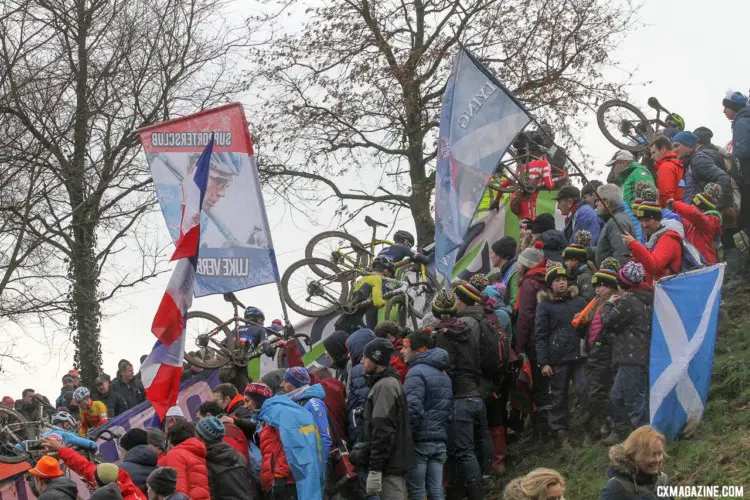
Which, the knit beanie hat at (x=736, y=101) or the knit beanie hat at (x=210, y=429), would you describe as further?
the knit beanie hat at (x=736, y=101)

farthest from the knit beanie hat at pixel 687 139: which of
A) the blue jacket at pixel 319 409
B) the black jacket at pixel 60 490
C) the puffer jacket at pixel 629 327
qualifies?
the black jacket at pixel 60 490

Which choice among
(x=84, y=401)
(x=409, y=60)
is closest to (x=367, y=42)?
(x=409, y=60)

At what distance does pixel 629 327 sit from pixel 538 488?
4466mm

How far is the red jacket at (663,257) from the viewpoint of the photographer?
13430mm

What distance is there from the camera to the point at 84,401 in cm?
1747

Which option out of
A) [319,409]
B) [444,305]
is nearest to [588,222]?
[444,305]

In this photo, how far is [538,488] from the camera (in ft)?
28.2

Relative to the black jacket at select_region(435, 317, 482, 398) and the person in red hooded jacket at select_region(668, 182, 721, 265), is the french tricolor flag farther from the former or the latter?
the person in red hooded jacket at select_region(668, 182, 721, 265)

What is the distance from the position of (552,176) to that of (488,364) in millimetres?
5935

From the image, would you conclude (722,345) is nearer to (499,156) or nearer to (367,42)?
(499,156)

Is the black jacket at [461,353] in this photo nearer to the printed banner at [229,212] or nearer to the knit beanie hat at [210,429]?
the printed banner at [229,212]

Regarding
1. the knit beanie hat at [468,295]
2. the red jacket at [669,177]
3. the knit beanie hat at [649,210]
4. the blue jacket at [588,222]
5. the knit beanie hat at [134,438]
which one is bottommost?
the knit beanie hat at [134,438]

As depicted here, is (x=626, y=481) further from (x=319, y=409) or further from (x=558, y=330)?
(x=558, y=330)

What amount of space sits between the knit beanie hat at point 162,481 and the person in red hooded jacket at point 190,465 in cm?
61
